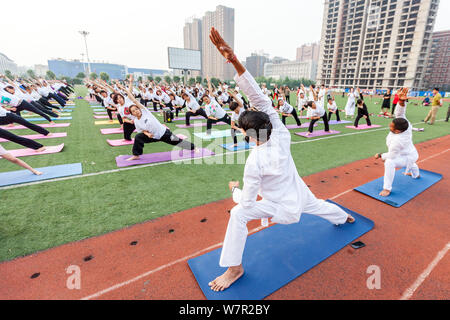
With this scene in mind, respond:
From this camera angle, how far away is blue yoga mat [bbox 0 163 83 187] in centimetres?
478

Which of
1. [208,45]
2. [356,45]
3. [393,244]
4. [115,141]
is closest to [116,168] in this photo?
[115,141]

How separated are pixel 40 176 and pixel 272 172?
5569mm

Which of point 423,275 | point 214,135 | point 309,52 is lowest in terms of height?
point 423,275

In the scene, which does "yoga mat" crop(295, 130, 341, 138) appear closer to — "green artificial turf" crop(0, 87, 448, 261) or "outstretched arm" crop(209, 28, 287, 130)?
"green artificial turf" crop(0, 87, 448, 261)

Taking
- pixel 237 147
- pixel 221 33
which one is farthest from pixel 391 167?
pixel 221 33

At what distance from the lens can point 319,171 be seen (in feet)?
18.3

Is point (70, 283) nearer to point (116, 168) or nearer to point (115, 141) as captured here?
point (116, 168)

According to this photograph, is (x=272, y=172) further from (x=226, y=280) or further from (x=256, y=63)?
(x=256, y=63)

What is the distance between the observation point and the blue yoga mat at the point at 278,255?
7.52ft

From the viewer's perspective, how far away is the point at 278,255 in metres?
2.72

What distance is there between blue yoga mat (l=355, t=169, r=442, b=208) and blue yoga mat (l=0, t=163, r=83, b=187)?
6.64 metres

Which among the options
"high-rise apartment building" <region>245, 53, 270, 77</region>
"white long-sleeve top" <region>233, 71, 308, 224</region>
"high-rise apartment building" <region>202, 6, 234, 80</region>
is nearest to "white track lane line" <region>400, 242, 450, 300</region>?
"white long-sleeve top" <region>233, 71, 308, 224</region>

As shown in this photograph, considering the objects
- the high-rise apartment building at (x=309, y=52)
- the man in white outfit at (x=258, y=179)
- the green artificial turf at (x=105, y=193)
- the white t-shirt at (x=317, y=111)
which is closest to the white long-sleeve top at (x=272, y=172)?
the man in white outfit at (x=258, y=179)
